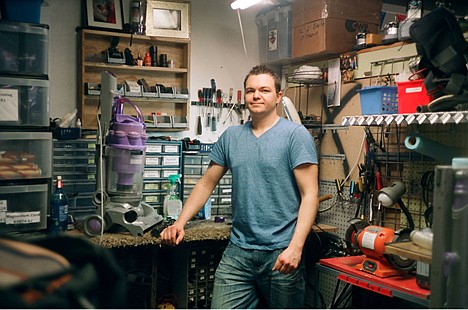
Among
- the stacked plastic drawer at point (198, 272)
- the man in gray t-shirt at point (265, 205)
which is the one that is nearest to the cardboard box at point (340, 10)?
the man in gray t-shirt at point (265, 205)

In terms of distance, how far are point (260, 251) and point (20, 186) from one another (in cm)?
145

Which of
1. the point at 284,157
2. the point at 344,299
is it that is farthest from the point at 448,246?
the point at 344,299

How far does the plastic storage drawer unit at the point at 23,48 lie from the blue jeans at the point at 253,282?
155 cm

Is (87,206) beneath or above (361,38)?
beneath

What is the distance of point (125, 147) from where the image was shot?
269 cm

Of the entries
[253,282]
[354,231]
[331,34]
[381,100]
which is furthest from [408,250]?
[331,34]

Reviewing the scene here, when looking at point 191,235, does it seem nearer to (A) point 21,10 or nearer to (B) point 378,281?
(B) point 378,281

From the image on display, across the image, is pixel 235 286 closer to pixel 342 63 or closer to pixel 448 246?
pixel 448 246

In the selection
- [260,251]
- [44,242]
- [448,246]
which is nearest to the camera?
[44,242]

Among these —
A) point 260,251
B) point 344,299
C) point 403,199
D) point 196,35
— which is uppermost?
point 196,35

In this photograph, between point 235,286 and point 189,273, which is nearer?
point 235,286

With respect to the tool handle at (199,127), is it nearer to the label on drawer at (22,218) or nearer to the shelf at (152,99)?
the shelf at (152,99)

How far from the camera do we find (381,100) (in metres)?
2.55

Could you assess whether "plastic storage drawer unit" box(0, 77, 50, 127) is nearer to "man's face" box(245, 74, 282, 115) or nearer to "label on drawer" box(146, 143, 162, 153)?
"label on drawer" box(146, 143, 162, 153)
